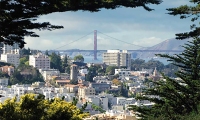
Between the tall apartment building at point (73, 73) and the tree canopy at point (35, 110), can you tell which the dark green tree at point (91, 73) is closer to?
the tall apartment building at point (73, 73)

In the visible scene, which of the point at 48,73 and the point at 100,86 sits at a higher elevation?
the point at 48,73

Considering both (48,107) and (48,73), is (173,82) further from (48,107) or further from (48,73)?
(48,73)

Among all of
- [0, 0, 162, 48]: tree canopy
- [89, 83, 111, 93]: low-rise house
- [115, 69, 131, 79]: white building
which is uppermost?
[0, 0, 162, 48]: tree canopy

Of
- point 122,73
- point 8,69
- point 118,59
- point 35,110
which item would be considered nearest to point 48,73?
point 8,69

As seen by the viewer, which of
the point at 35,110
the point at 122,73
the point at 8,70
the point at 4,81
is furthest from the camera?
the point at 122,73

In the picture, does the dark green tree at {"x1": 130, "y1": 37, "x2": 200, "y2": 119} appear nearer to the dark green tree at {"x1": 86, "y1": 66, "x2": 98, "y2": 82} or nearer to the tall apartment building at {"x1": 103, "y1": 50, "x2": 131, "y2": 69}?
the dark green tree at {"x1": 86, "y1": 66, "x2": 98, "y2": 82}

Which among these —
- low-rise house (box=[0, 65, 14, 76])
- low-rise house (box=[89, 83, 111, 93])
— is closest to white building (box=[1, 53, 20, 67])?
low-rise house (box=[0, 65, 14, 76])

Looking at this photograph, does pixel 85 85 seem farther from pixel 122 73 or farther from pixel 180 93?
pixel 180 93

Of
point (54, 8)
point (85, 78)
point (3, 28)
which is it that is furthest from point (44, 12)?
point (85, 78)

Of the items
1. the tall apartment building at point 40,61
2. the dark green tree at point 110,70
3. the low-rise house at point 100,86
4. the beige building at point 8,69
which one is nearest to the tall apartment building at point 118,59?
the dark green tree at point 110,70
